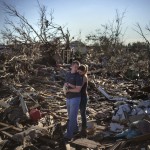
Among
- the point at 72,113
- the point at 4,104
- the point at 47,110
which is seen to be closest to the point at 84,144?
the point at 72,113

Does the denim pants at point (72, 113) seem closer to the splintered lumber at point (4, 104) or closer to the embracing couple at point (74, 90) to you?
the embracing couple at point (74, 90)

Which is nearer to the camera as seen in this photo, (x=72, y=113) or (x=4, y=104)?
(x=72, y=113)

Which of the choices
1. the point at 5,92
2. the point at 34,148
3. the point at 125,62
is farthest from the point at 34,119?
the point at 125,62

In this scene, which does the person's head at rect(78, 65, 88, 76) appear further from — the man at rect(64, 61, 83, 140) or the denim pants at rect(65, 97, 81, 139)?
the denim pants at rect(65, 97, 81, 139)

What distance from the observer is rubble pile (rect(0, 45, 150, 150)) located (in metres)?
7.39

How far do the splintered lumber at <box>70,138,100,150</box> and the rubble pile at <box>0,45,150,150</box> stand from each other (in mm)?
162

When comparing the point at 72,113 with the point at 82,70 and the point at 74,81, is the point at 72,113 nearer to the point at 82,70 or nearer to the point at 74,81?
the point at 74,81

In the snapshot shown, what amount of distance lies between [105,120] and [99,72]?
37.7 ft

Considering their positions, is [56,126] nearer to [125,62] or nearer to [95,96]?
[95,96]

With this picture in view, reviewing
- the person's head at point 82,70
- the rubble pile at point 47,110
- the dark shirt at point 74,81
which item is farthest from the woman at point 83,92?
the rubble pile at point 47,110

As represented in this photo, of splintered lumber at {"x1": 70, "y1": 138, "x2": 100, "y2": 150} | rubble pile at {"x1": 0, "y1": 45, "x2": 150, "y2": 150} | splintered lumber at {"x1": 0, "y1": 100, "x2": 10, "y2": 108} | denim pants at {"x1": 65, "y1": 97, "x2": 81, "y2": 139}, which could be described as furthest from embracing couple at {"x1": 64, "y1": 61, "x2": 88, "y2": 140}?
splintered lumber at {"x1": 0, "y1": 100, "x2": 10, "y2": 108}

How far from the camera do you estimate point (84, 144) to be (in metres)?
7.10

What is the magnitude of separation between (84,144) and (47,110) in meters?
3.68

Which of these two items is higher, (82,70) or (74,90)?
(82,70)
